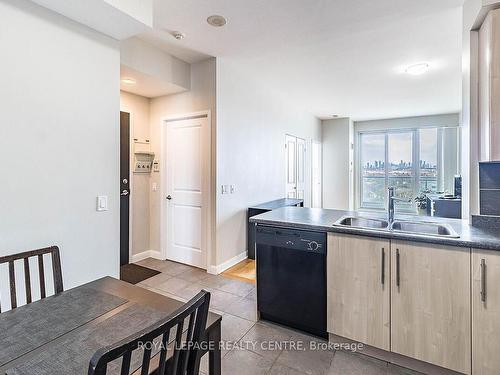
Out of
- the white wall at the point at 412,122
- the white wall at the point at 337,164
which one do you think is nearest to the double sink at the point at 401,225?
the white wall at the point at 337,164

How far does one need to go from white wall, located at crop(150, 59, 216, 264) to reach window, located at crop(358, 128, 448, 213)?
214 inches

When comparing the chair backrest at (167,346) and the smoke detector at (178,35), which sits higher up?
the smoke detector at (178,35)

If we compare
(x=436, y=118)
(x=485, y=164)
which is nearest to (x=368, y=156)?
(x=436, y=118)

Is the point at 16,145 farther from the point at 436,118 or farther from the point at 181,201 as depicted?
the point at 436,118

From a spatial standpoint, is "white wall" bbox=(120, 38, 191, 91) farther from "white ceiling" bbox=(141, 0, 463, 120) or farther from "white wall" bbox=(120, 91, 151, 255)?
"white wall" bbox=(120, 91, 151, 255)

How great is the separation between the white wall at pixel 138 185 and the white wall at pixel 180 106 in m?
0.08

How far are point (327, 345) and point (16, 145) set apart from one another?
2.51 meters

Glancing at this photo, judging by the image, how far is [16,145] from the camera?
172 centimetres

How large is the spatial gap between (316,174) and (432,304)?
19.4 ft

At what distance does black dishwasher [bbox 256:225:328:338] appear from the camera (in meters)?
2.04

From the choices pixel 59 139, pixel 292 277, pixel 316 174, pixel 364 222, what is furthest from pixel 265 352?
pixel 316 174

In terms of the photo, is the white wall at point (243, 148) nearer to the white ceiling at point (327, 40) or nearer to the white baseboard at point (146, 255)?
the white ceiling at point (327, 40)

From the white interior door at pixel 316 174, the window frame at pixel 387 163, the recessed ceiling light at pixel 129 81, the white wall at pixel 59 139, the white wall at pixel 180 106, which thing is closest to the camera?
the white wall at pixel 59 139

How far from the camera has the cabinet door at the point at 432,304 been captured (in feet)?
5.23
